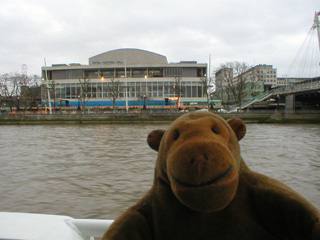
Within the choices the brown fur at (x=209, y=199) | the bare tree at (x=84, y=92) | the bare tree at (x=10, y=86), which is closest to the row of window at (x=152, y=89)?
the bare tree at (x=84, y=92)

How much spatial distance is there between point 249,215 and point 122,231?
0.66 meters

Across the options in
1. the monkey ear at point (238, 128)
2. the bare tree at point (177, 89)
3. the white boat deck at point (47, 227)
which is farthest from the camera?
the bare tree at point (177, 89)

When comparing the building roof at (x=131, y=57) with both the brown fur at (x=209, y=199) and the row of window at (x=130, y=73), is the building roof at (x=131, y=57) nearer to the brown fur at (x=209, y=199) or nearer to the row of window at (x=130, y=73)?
the row of window at (x=130, y=73)

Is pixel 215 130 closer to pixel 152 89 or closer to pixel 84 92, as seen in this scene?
pixel 84 92

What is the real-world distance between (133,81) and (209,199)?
67.6m

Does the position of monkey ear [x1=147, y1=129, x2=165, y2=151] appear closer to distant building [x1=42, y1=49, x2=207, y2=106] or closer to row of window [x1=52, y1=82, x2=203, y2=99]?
distant building [x1=42, y1=49, x2=207, y2=106]

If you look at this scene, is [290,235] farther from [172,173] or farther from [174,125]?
[174,125]

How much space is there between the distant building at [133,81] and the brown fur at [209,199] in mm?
60382

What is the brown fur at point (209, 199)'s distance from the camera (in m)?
1.30

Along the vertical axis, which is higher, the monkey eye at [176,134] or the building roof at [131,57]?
the building roof at [131,57]

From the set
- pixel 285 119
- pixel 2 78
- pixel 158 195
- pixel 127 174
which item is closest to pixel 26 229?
pixel 158 195

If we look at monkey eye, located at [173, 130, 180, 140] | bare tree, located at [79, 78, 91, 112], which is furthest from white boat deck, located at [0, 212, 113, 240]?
bare tree, located at [79, 78, 91, 112]

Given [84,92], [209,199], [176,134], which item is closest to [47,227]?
[176,134]

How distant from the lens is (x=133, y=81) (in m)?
67.9
